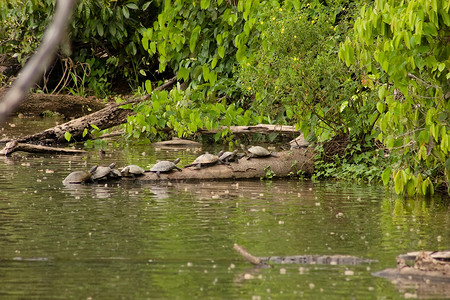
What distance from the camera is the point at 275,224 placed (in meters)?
8.30

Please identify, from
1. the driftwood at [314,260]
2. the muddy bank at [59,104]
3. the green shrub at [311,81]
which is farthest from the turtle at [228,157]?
the muddy bank at [59,104]

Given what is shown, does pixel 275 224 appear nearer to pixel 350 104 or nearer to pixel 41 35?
pixel 350 104

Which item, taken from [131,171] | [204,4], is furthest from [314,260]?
[204,4]

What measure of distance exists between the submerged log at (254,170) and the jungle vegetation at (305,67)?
24 cm

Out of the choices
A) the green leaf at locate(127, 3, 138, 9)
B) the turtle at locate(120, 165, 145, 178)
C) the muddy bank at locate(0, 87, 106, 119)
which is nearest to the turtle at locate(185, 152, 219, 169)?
the turtle at locate(120, 165, 145, 178)

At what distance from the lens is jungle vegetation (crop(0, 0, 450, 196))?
8773mm

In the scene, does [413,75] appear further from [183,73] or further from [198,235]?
[183,73]

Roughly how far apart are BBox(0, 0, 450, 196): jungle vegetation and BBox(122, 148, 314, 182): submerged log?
237mm

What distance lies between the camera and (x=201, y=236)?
7.64 metres

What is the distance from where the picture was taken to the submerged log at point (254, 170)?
38.8ft

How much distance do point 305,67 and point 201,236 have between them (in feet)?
16.4

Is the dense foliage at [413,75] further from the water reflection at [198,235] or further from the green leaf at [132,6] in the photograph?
the green leaf at [132,6]

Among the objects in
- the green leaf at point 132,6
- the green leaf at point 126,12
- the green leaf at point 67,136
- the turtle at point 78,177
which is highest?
the green leaf at point 132,6

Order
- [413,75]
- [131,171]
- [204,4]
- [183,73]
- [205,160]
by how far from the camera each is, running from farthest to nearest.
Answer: [183,73] < [204,4] < [205,160] < [131,171] < [413,75]
